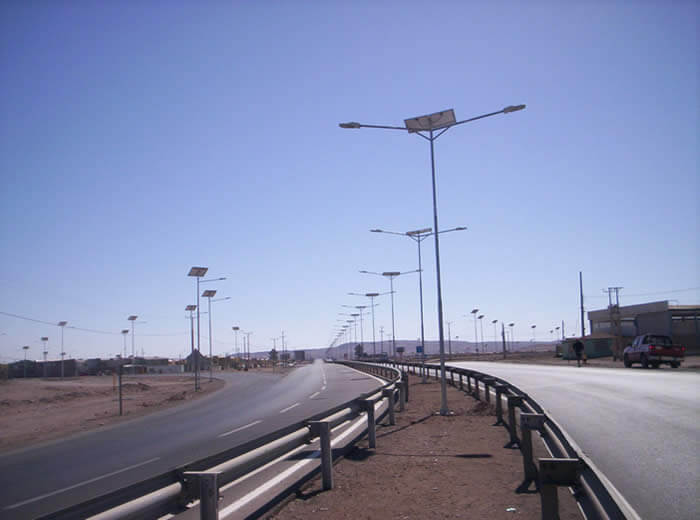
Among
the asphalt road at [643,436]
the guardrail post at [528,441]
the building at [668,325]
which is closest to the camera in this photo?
the asphalt road at [643,436]

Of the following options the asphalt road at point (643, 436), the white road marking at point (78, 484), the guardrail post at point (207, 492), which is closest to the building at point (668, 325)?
the asphalt road at point (643, 436)

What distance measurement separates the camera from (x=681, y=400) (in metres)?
17.2

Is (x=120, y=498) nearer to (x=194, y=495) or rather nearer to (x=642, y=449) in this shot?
(x=194, y=495)

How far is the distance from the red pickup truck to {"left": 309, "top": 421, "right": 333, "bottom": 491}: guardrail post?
34209mm

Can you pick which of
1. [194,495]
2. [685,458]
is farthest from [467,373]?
[194,495]

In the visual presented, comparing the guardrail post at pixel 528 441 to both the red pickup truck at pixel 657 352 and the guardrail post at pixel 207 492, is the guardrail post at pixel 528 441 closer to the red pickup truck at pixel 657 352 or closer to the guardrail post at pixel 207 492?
the guardrail post at pixel 207 492

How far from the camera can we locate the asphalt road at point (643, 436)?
23.7ft

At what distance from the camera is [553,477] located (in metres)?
4.41

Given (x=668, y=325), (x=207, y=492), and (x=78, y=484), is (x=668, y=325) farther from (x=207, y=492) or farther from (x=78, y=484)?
(x=207, y=492)

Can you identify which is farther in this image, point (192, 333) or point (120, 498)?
point (192, 333)

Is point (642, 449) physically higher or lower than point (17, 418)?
higher

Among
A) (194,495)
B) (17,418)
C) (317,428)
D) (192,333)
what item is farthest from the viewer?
(192,333)

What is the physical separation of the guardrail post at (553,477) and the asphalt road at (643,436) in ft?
8.53

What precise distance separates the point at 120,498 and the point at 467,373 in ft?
63.0
